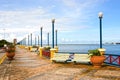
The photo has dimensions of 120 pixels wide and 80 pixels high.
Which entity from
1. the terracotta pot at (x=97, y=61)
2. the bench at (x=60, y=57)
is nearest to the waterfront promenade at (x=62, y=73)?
the terracotta pot at (x=97, y=61)

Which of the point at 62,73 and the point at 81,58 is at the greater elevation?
the point at 81,58

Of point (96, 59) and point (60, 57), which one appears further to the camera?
point (60, 57)

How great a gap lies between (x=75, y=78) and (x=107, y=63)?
265 inches


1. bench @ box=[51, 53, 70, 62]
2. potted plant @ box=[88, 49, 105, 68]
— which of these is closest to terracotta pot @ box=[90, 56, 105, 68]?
potted plant @ box=[88, 49, 105, 68]

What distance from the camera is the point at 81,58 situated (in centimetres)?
2041

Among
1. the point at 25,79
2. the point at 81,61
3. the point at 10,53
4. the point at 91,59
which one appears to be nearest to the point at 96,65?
the point at 91,59

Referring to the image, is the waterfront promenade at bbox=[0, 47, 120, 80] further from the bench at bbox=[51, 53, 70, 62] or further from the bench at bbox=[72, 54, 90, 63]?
the bench at bbox=[51, 53, 70, 62]

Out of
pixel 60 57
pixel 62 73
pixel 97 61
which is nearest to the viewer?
pixel 62 73

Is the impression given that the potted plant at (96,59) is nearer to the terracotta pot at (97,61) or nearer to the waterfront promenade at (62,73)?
the terracotta pot at (97,61)

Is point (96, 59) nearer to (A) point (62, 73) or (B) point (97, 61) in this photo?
(B) point (97, 61)

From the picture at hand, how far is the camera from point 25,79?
13.2 meters

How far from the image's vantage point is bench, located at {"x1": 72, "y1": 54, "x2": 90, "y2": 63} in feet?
65.1

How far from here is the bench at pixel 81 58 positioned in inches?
781

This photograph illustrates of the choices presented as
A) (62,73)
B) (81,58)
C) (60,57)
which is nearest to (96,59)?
(81,58)
